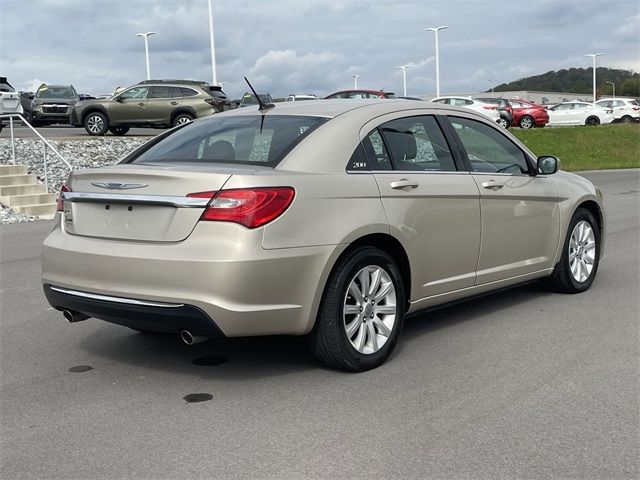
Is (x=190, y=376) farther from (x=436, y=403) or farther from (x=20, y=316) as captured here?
(x=20, y=316)

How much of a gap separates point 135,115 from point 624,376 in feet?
76.6

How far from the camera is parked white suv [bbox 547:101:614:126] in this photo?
1817 inches

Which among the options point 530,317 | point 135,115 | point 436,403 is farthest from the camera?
point 135,115

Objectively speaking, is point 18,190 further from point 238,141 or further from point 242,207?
point 242,207

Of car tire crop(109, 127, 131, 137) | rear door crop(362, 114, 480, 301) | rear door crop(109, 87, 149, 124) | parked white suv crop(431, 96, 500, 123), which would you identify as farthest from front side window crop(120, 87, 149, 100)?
rear door crop(362, 114, 480, 301)

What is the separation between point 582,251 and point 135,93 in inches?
847

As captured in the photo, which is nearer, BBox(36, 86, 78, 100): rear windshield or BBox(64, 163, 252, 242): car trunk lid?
BBox(64, 163, 252, 242): car trunk lid

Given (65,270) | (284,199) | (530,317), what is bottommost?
(530,317)

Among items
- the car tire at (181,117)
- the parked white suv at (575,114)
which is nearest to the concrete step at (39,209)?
the car tire at (181,117)

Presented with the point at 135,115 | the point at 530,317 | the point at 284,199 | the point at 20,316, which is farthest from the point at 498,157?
the point at 135,115

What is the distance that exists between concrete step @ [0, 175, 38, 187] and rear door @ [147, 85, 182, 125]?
10.2 metres

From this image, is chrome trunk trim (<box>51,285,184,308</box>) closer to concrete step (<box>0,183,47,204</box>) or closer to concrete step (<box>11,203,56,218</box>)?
concrete step (<box>11,203,56,218</box>)

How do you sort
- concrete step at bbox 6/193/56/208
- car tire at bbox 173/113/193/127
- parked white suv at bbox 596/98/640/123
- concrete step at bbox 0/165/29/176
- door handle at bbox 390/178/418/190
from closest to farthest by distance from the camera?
1. door handle at bbox 390/178/418/190
2. concrete step at bbox 6/193/56/208
3. concrete step at bbox 0/165/29/176
4. car tire at bbox 173/113/193/127
5. parked white suv at bbox 596/98/640/123

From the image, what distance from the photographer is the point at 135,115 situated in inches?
1041
